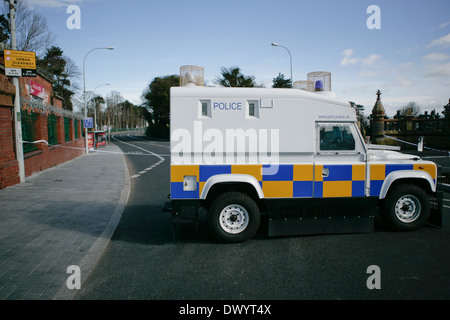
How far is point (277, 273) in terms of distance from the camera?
4242 millimetres

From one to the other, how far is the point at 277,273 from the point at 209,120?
2.44 meters

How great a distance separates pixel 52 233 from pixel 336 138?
17.1ft

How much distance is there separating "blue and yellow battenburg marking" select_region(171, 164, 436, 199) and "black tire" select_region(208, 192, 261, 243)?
326 millimetres

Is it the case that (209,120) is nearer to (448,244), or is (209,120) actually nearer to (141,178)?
(448,244)

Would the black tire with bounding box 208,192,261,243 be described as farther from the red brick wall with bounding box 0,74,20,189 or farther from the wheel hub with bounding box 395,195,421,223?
the red brick wall with bounding box 0,74,20,189

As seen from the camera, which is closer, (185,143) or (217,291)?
(217,291)

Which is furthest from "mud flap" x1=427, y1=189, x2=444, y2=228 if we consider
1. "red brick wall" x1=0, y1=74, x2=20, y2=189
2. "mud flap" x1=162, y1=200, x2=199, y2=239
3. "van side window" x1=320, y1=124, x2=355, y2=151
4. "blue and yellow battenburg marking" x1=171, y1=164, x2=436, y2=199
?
"red brick wall" x1=0, y1=74, x2=20, y2=189

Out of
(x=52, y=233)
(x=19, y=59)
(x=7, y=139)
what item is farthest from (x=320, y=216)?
(x=19, y=59)

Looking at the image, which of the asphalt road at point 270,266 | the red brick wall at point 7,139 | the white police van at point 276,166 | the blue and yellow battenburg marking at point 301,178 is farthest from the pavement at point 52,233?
the blue and yellow battenburg marking at point 301,178

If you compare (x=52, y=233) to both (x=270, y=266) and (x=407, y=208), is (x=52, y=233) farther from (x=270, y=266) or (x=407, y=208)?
(x=407, y=208)

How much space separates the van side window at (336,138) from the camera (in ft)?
17.7

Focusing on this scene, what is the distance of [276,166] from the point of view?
17.2 ft

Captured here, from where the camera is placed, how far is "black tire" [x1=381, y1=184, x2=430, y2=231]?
5605 millimetres
